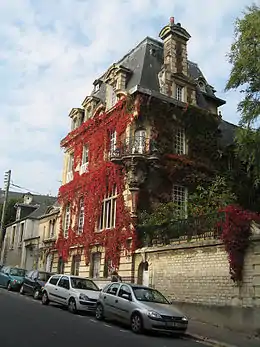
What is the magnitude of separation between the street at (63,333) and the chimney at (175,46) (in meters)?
18.0

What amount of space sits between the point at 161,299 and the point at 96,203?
13010 mm

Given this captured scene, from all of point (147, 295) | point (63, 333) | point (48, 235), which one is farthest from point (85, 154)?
point (63, 333)

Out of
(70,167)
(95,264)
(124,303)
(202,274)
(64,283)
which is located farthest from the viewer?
(70,167)

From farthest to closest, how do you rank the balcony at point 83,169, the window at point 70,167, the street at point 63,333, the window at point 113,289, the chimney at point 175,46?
the window at point 70,167
the balcony at point 83,169
the chimney at point 175,46
the window at point 113,289
the street at point 63,333

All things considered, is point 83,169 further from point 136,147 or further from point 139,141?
point 136,147

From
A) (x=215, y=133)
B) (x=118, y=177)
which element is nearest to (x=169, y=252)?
(x=118, y=177)

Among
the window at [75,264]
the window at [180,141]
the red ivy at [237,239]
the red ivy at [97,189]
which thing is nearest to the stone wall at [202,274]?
the red ivy at [237,239]

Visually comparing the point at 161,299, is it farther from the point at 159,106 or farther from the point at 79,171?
the point at 79,171

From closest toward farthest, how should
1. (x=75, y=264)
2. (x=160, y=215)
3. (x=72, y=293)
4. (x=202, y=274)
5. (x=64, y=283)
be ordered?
(x=72, y=293)
(x=202, y=274)
(x=64, y=283)
(x=160, y=215)
(x=75, y=264)

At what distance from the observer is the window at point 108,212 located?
25484 millimetres

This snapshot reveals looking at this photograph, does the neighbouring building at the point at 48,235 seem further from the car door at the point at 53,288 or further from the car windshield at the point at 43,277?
the car door at the point at 53,288

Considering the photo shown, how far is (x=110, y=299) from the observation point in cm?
1477

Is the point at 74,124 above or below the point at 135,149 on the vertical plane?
above

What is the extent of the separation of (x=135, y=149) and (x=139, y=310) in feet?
39.4
